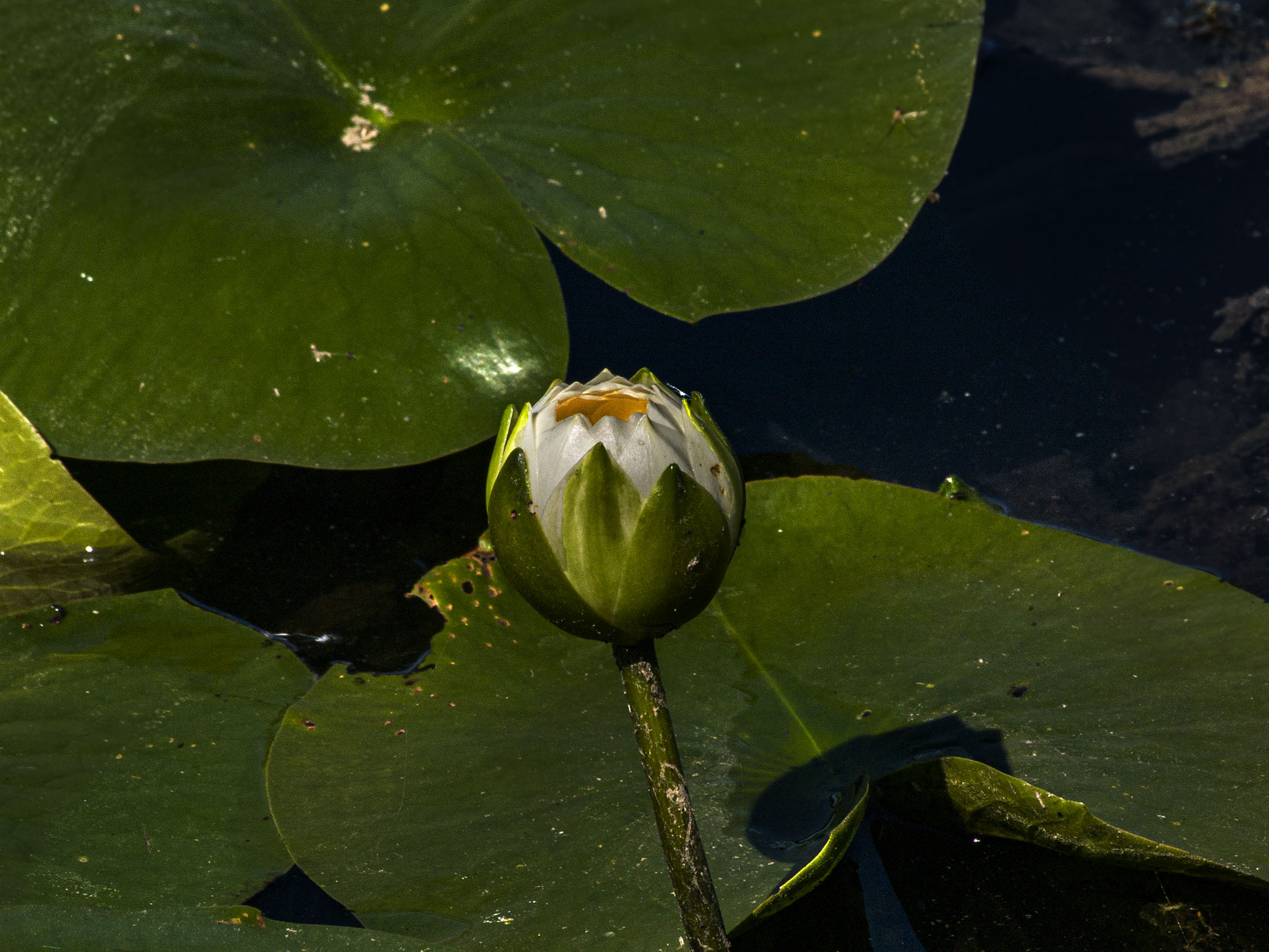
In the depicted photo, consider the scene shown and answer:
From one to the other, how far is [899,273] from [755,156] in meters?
0.36

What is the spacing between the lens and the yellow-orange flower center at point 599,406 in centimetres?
79

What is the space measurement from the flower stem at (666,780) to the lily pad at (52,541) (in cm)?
98

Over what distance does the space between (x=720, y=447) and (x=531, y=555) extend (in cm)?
17

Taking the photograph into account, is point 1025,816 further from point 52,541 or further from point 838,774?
point 52,541

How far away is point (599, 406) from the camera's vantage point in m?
0.80

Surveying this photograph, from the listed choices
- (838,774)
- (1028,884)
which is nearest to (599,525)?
(838,774)

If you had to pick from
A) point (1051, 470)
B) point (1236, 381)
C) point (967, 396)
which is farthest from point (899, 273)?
point (1236, 381)

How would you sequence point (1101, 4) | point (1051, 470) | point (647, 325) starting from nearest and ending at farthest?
point (1051, 470) → point (647, 325) → point (1101, 4)

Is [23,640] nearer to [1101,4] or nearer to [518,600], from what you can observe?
[518,600]

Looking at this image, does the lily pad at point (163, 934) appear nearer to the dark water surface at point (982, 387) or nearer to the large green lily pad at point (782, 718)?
the large green lily pad at point (782, 718)

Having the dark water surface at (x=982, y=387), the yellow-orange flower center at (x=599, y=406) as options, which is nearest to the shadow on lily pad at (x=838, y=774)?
the dark water surface at (x=982, y=387)

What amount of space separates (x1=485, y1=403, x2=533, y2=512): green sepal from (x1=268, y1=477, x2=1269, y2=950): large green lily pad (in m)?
0.45

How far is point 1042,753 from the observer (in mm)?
1095

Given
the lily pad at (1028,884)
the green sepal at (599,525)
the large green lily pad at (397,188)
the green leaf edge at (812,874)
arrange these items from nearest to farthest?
the green sepal at (599,525)
the green leaf edge at (812,874)
the lily pad at (1028,884)
the large green lily pad at (397,188)
